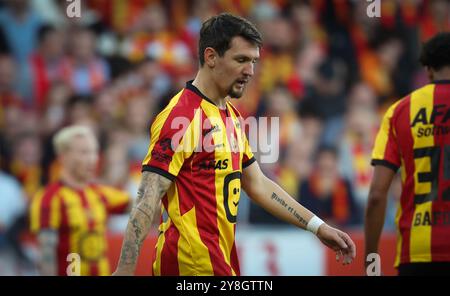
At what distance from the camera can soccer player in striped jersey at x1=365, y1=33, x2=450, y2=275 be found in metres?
5.58

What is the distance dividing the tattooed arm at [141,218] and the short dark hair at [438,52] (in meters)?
2.04

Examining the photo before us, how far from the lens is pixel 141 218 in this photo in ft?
15.0

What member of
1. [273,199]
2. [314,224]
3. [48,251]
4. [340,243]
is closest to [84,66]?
[48,251]

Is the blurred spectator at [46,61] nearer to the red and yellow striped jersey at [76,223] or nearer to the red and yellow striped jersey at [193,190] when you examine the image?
the red and yellow striped jersey at [76,223]

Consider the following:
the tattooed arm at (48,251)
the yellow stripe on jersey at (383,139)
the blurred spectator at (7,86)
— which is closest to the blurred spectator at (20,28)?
the blurred spectator at (7,86)

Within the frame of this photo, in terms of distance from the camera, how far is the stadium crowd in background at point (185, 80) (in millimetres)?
10305

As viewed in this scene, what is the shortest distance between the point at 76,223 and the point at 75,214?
78 millimetres

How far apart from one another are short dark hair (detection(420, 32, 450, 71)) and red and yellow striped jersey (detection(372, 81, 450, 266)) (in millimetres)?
119

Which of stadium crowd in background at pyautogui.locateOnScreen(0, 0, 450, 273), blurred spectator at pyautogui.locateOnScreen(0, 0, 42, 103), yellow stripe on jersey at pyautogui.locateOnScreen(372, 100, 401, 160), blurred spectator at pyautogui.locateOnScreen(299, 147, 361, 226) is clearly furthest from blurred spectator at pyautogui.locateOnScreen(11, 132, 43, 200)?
yellow stripe on jersey at pyautogui.locateOnScreen(372, 100, 401, 160)

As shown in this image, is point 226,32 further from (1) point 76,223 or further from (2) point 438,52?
(1) point 76,223

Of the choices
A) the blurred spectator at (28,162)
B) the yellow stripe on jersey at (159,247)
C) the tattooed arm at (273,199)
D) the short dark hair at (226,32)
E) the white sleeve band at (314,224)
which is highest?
the blurred spectator at (28,162)

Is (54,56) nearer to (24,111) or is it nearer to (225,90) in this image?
(24,111)

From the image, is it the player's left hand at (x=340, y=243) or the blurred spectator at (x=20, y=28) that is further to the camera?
the blurred spectator at (x=20, y=28)

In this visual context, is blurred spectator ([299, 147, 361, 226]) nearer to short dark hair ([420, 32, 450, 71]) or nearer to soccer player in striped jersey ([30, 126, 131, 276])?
soccer player in striped jersey ([30, 126, 131, 276])
